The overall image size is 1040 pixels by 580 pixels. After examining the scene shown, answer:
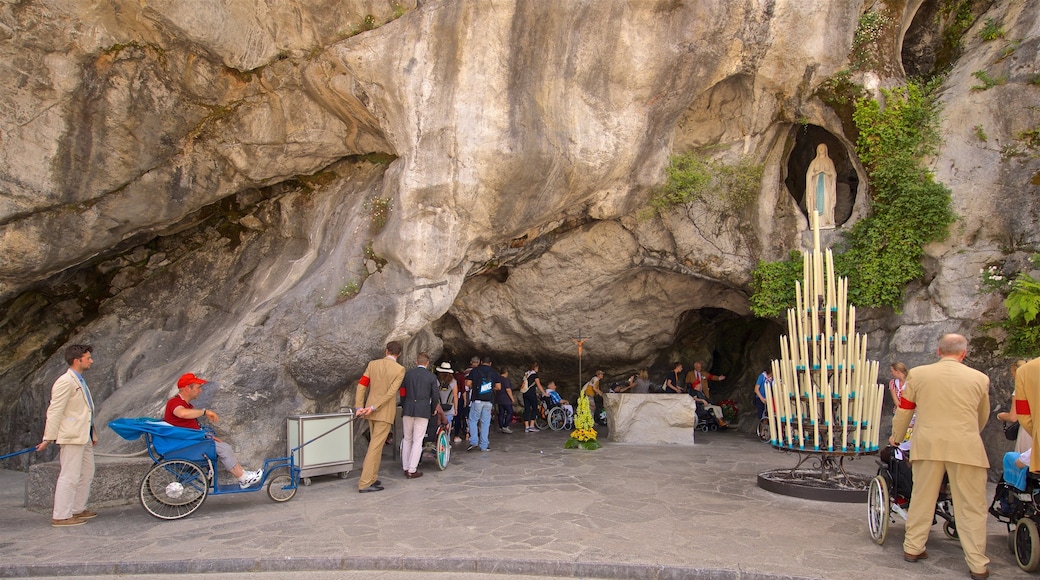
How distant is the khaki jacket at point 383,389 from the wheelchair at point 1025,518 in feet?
20.3

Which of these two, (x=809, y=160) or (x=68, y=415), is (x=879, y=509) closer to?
(x=68, y=415)

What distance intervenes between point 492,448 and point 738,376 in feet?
27.4

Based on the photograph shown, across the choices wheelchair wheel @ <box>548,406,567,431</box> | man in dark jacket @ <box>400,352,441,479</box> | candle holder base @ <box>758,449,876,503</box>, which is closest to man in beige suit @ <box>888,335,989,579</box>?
candle holder base @ <box>758,449,876,503</box>

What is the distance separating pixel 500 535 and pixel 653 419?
7201mm

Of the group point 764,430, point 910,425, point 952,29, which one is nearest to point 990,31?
point 952,29

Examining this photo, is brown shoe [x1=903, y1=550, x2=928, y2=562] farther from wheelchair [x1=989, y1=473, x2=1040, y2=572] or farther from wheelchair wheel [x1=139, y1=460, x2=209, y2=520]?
wheelchair wheel [x1=139, y1=460, x2=209, y2=520]

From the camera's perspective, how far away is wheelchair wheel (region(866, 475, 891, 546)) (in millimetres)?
5844

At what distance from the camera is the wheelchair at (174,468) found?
696 centimetres

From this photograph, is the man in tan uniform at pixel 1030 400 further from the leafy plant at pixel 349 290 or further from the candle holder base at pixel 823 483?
the leafy plant at pixel 349 290

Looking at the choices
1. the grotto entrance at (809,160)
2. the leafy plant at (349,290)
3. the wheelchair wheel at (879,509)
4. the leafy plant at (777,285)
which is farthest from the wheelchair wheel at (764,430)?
the leafy plant at (349,290)

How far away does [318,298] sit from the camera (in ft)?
33.1

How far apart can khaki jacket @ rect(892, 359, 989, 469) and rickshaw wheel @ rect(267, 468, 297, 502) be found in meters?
6.17

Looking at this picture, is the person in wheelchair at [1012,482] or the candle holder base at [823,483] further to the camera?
the candle holder base at [823,483]

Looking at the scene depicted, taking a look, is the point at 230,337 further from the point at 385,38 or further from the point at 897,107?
the point at 897,107
